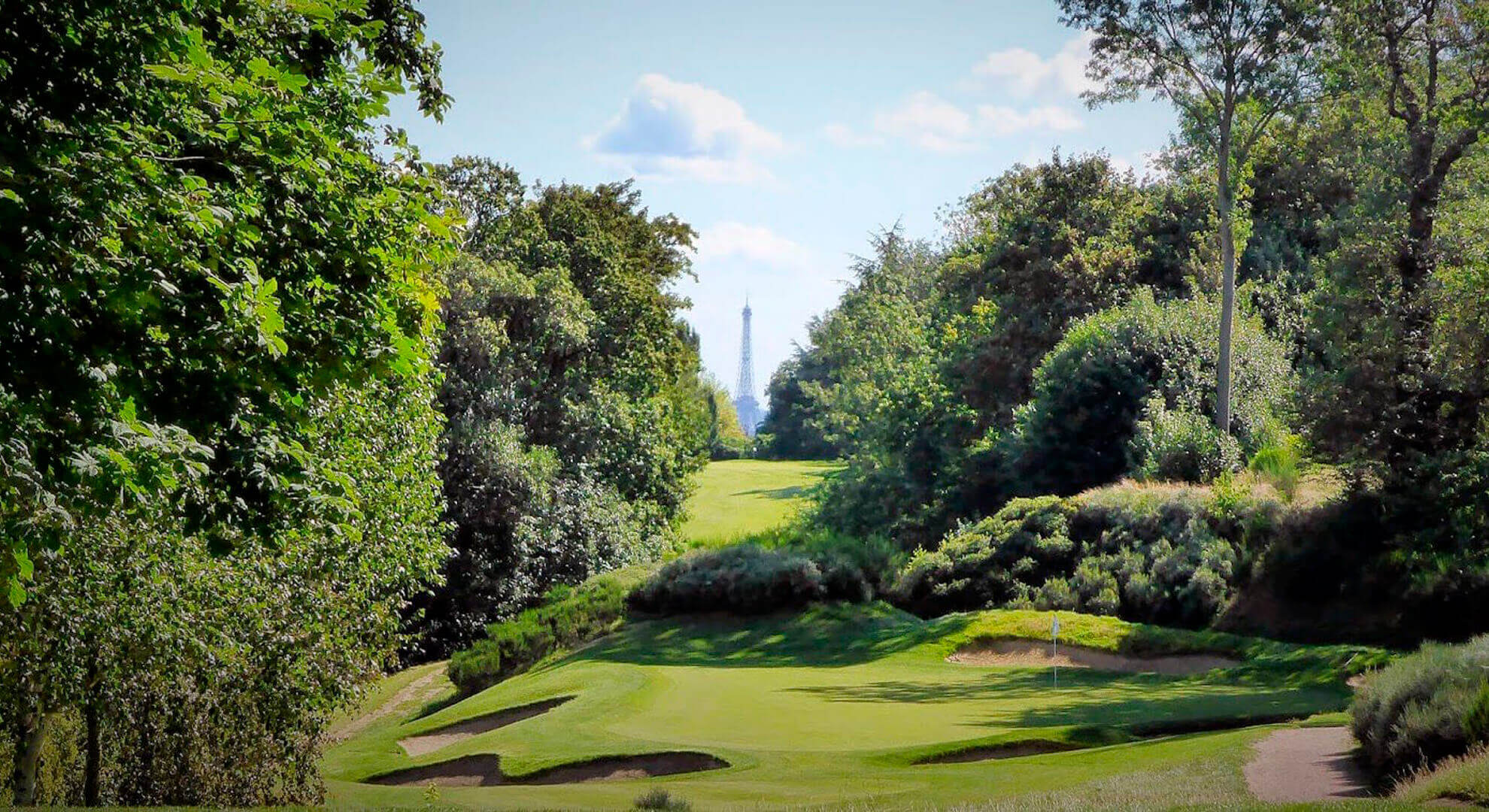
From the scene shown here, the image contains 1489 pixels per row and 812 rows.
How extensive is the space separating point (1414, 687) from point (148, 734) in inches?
576

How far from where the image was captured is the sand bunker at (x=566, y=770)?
17891 millimetres

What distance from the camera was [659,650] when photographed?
32281mm

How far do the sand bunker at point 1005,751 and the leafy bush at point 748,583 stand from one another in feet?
53.5

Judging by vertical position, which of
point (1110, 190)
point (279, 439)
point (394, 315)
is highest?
point (1110, 190)

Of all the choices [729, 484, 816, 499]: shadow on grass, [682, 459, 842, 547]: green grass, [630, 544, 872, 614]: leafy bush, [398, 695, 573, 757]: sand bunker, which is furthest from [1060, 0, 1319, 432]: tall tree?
[729, 484, 816, 499]: shadow on grass

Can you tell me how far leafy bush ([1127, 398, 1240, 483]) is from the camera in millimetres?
37156

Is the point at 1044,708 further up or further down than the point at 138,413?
further down

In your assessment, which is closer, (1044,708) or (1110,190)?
(1044,708)

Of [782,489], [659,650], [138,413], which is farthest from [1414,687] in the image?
[782,489]

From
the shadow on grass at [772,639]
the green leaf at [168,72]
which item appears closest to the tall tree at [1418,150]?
the shadow on grass at [772,639]

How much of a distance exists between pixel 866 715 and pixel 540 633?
15.4 m

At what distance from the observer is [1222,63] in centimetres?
4078

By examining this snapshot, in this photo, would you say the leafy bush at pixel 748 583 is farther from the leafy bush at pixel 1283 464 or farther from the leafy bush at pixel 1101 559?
the leafy bush at pixel 1283 464

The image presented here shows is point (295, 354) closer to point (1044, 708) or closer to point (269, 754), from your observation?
point (269, 754)
